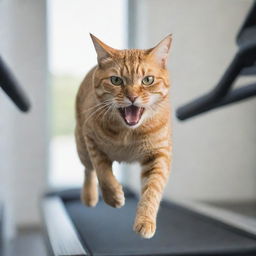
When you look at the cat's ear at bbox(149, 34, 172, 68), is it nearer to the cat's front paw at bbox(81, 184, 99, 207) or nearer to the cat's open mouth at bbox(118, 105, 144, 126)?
the cat's open mouth at bbox(118, 105, 144, 126)

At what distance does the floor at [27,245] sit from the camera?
3.79 meters

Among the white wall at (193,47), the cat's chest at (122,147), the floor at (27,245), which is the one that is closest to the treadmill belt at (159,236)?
the white wall at (193,47)

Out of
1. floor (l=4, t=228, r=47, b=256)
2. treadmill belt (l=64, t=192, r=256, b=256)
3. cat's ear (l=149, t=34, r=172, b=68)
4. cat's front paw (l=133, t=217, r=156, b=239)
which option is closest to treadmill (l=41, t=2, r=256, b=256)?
treadmill belt (l=64, t=192, r=256, b=256)

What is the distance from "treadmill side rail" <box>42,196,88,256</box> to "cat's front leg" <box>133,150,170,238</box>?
837 mm

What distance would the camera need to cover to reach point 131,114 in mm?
611

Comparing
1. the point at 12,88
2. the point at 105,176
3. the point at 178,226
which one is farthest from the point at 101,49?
the point at 178,226

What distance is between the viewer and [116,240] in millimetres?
2004

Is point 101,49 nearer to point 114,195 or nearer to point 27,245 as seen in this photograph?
point 114,195

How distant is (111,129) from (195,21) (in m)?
0.84

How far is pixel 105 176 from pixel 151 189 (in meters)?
0.06

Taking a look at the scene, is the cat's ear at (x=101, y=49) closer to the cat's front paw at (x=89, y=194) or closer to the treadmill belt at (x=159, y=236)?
the cat's front paw at (x=89, y=194)

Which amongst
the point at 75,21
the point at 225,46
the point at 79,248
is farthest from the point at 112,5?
the point at 225,46

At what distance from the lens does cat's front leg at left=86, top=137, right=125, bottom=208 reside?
0.66 meters

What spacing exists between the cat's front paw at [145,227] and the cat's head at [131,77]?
117 mm
